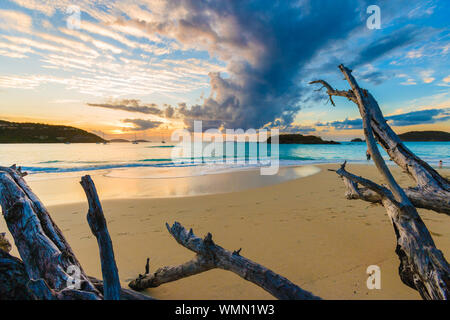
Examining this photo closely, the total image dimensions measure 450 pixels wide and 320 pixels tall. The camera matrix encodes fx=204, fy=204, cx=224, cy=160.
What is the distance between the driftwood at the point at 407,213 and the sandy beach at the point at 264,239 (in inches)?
24.0

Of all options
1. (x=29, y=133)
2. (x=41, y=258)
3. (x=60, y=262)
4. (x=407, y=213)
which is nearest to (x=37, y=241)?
(x=41, y=258)

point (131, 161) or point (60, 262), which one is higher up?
point (131, 161)

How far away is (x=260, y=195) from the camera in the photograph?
10.3m

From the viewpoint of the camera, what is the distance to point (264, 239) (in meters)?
5.28

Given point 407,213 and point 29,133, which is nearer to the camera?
point 407,213

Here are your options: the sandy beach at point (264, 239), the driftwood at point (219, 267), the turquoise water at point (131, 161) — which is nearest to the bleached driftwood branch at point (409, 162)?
the sandy beach at point (264, 239)

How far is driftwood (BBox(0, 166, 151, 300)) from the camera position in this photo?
2.00 meters

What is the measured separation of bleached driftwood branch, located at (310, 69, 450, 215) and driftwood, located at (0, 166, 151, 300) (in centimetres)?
469

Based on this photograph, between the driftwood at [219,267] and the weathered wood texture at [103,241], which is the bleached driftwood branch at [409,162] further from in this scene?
the weathered wood texture at [103,241]

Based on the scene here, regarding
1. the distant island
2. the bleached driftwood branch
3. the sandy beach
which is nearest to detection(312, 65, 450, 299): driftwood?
the bleached driftwood branch

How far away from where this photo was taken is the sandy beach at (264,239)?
11.3ft

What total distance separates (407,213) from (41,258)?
492cm

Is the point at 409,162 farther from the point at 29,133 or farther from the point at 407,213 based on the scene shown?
the point at 29,133
